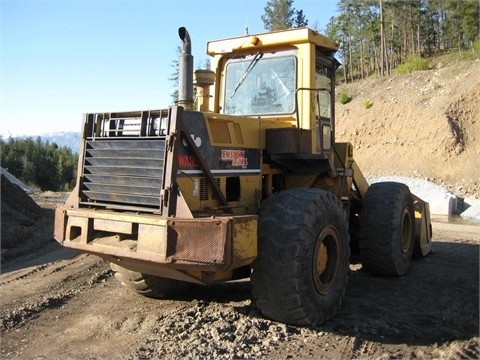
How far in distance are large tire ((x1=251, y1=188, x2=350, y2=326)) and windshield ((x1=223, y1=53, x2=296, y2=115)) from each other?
134 centimetres

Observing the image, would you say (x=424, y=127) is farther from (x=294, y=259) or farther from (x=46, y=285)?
(x=294, y=259)

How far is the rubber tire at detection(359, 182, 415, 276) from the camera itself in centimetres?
693

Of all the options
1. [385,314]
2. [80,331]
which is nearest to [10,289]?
[80,331]

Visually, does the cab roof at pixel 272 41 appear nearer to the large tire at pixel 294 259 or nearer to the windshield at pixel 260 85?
the windshield at pixel 260 85

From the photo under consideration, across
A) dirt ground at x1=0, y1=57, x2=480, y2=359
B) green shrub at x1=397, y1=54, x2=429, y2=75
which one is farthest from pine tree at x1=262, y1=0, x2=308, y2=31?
dirt ground at x1=0, y1=57, x2=480, y2=359

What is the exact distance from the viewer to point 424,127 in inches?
1004

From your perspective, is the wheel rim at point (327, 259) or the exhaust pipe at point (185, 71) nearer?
the exhaust pipe at point (185, 71)

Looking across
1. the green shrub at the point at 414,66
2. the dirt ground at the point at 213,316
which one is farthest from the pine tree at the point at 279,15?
the dirt ground at the point at 213,316

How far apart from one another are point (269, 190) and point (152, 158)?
1.73 metres

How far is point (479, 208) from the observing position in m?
16.6

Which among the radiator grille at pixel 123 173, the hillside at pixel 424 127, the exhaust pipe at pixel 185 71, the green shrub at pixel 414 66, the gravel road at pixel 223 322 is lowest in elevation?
the gravel road at pixel 223 322

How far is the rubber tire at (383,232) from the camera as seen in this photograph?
6930mm

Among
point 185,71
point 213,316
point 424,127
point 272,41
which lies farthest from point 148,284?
point 424,127

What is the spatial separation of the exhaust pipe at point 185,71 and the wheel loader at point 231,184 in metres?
0.01
